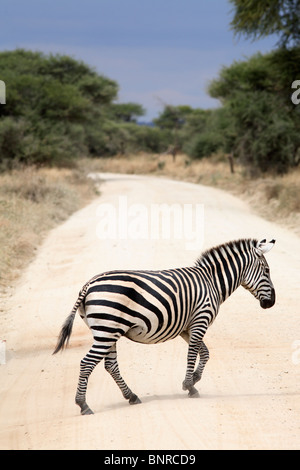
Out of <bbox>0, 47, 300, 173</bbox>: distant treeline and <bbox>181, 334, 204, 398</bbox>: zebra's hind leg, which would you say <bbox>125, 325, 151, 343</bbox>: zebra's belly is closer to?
<bbox>181, 334, 204, 398</bbox>: zebra's hind leg

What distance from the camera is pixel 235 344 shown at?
7.82 metres

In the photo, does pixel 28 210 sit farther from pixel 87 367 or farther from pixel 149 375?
pixel 87 367

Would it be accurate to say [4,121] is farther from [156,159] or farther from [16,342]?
[156,159]

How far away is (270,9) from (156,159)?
104ft

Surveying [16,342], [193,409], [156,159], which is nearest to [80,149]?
[156,159]

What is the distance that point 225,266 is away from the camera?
248 inches

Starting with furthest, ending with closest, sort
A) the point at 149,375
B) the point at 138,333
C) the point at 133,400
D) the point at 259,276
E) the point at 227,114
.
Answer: the point at 227,114 < the point at 149,375 < the point at 259,276 < the point at 133,400 < the point at 138,333

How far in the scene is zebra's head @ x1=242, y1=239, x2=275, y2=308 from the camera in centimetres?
645

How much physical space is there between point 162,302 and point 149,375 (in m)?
1.42

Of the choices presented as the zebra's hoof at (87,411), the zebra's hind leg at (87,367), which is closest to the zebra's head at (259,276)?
the zebra's hind leg at (87,367)

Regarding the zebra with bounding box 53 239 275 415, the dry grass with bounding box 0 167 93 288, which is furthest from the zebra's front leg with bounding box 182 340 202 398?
the dry grass with bounding box 0 167 93 288

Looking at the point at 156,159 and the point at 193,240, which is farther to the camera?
the point at 156,159

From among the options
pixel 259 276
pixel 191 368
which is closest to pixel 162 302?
pixel 191 368

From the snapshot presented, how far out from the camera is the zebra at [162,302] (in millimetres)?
5320
